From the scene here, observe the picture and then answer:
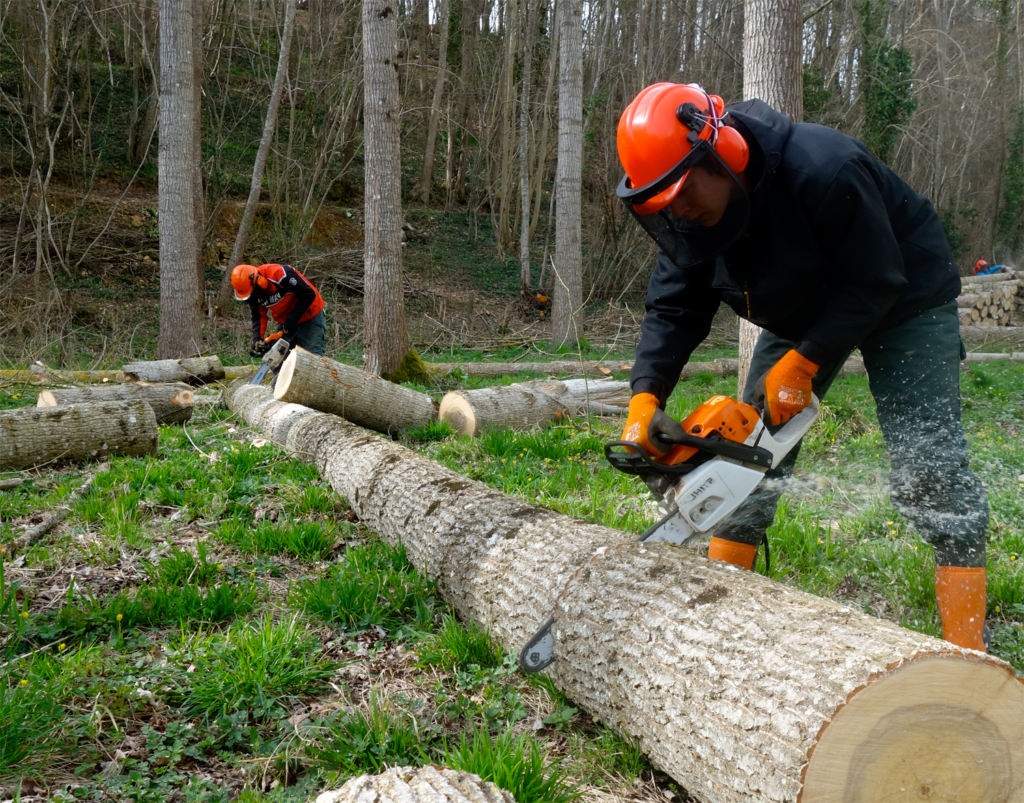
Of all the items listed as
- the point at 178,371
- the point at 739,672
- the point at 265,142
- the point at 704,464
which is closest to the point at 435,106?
the point at 265,142

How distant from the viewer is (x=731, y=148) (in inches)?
91.7

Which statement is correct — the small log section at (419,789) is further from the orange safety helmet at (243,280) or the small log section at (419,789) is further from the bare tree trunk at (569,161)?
the bare tree trunk at (569,161)

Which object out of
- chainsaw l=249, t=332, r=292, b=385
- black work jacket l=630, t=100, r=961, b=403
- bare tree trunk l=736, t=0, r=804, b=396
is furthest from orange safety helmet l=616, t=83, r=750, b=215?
chainsaw l=249, t=332, r=292, b=385

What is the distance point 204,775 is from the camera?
1957 mm

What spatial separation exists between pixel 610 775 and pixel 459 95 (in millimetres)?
23740

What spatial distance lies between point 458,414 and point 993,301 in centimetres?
1450

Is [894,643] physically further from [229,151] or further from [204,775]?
[229,151]

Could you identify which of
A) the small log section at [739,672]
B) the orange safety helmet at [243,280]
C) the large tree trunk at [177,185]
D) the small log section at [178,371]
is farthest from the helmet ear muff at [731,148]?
the large tree trunk at [177,185]

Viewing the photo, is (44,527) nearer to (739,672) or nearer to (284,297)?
(739,672)

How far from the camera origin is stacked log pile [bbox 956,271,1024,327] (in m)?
14.4

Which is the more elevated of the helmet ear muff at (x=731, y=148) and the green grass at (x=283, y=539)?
the helmet ear muff at (x=731, y=148)

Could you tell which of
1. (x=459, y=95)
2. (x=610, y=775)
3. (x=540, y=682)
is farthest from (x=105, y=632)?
(x=459, y=95)

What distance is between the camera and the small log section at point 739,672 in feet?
4.90

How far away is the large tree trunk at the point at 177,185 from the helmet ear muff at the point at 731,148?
9443mm
